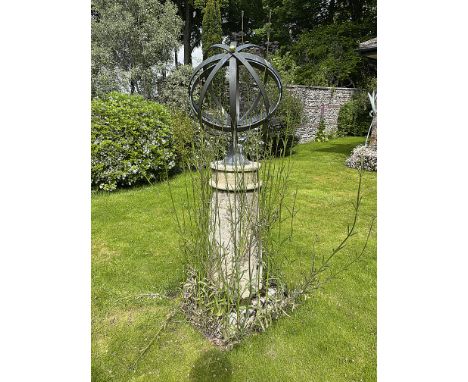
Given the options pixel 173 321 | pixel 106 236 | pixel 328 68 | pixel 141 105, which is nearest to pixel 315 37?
pixel 328 68

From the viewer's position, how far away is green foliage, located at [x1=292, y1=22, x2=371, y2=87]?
15.0m

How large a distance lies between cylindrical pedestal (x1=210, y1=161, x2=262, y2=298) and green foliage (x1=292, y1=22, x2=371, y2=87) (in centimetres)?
1393

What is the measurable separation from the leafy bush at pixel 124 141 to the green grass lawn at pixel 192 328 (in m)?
1.62

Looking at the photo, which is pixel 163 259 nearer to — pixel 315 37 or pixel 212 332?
pixel 212 332

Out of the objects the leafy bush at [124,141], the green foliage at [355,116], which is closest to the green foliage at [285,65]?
the green foliage at [355,116]

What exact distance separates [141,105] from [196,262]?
4.71 meters

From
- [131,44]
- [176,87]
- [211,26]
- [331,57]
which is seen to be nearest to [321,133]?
[331,57]

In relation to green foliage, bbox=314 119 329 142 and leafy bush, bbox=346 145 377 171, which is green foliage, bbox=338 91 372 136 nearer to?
green foliage, bbox=314 119 329 142

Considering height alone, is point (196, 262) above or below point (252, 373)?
above

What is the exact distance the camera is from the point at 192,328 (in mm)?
2559

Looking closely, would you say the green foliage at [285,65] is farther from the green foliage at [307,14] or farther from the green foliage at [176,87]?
the green foliage at [176,87]

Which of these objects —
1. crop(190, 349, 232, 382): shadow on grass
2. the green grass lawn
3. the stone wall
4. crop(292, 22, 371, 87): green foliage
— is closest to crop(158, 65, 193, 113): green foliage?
the stone wall

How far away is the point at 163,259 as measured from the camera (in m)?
3.65

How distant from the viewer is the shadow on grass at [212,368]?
2.13 metres
